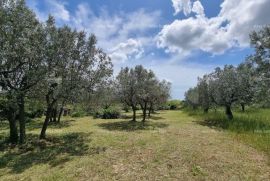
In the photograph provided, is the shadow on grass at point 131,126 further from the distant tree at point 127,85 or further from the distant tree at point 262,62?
the distant tree at point 262,62

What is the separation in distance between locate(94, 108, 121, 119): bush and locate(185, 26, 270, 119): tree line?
14544 millimetres

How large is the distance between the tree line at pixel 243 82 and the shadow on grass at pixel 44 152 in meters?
14.4

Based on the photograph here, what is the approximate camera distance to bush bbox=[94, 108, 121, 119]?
1620 inches

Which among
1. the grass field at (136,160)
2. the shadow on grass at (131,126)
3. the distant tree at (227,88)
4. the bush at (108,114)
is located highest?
→ the distant tree at (227,88)

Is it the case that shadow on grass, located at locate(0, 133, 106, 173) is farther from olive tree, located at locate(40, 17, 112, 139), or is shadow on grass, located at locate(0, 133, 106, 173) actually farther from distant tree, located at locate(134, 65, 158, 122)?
distant tree, located at locate(134, 65, 158, 122)

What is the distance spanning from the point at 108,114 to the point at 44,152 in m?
26.2

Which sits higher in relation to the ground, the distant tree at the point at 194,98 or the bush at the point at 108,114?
the distant tree at the point at 194,98

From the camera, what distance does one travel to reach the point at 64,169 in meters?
11.6

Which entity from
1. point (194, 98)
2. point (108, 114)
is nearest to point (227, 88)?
point (108, 114)

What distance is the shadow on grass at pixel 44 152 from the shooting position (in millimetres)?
12947

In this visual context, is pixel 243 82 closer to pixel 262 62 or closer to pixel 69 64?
pixel 262 62

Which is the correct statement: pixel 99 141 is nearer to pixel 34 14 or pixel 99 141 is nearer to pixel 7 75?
pixel 7 75

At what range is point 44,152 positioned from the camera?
15.2 meters

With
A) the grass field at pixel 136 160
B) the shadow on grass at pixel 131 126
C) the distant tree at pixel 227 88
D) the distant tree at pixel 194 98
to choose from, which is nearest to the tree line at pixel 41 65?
the grass field at pixel 136 160
